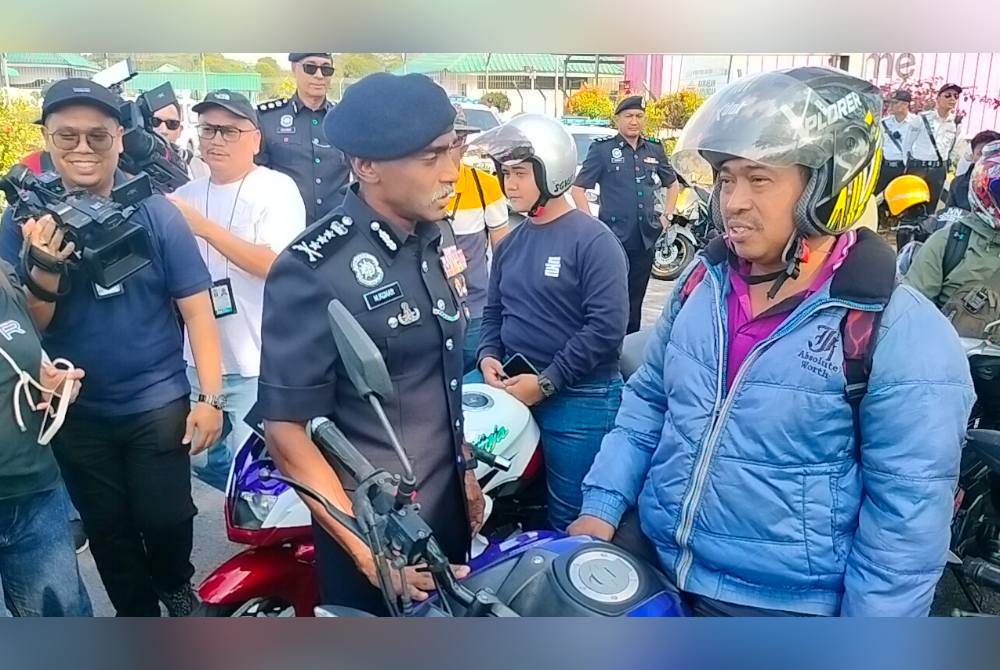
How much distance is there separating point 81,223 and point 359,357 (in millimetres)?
710

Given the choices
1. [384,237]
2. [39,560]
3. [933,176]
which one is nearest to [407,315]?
[384,237]

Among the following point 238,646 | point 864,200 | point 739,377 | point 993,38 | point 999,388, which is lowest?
point 238,646

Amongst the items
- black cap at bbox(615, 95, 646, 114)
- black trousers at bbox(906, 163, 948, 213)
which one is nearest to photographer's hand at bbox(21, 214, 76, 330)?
black cap at bbox(615, 95, 646, 114)

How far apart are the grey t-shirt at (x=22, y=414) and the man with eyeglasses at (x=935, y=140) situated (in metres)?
1.90

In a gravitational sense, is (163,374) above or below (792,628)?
above

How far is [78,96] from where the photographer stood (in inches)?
61.9

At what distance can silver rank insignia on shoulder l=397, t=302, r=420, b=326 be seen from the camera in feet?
5.06

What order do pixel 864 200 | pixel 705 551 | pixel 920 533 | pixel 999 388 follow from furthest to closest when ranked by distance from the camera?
pixel 999 388
pixel 705 551
pixel 864 200
pixel 920 533

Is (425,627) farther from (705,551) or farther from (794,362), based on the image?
(794,362)

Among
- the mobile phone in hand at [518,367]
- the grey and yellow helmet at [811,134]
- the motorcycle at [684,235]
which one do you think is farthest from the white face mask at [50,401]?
the grey and yellow helmet at [811,134]

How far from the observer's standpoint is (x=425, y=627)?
1788 millimetres

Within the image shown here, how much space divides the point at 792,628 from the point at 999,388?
2.26 ft

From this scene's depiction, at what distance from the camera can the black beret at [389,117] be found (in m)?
1.49

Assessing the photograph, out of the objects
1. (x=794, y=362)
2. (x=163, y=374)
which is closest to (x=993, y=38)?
(x=794, y=362)
